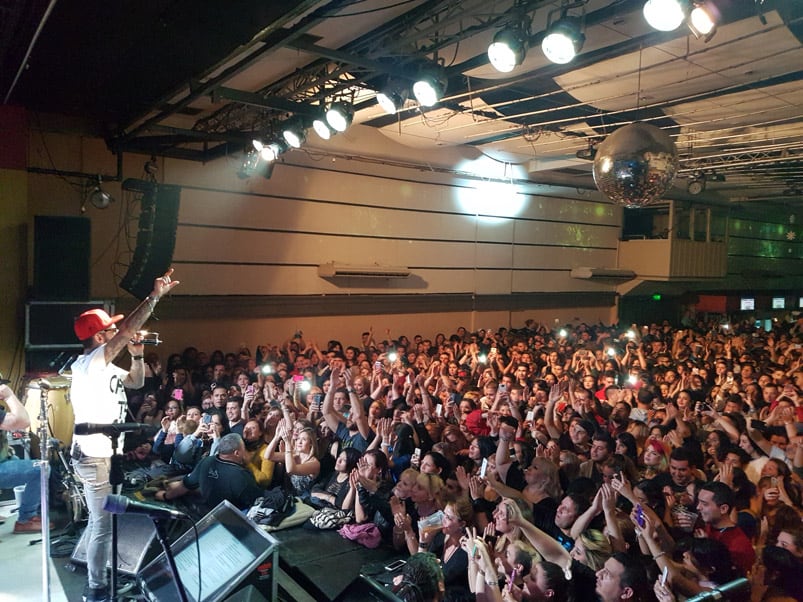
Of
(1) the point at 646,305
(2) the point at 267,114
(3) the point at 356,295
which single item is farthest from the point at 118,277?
(1) the point at 646,305

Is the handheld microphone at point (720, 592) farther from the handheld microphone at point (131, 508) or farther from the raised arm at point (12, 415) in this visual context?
the raised arm at point (12, 415)

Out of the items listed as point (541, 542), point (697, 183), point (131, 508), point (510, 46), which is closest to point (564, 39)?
point (510, 46)

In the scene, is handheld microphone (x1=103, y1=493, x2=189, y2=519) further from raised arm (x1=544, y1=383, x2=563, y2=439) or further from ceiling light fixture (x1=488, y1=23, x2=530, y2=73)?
raised arm (x1=544, y1=383, x2=563, y2=439)

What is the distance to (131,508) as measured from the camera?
243 cm

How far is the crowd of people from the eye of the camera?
122 inches

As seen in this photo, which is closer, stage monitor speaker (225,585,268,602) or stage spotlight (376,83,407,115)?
stage monitor speaker (225,585,268,602)

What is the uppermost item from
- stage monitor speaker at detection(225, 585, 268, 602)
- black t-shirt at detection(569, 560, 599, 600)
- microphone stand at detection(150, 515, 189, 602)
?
microphone stand at detection(150, 515, 189, 602)

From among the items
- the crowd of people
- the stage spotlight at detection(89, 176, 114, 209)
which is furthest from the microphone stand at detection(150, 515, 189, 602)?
the stage spotlight at detection(89, 176, 114, 209)

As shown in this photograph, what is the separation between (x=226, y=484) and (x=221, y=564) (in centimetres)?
142

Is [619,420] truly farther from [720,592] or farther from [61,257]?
[61,257]

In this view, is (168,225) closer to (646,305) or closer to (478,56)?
(478,56)

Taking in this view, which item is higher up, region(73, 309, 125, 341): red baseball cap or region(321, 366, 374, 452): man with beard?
region(73, 309, 125, 341): red baseball cap

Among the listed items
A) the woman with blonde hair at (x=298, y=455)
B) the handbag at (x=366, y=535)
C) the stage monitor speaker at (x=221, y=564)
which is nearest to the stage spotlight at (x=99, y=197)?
the woman with blonde hair at (x=298, y=455)

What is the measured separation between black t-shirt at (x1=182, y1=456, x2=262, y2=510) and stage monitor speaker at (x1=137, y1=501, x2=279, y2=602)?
3.01ft
